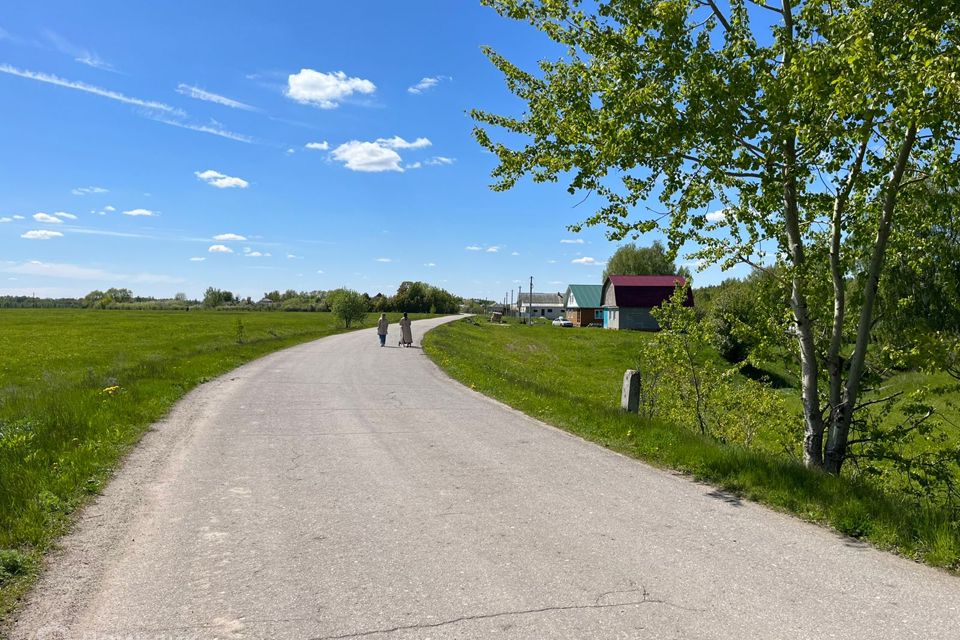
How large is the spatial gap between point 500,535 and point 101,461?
16.7ft

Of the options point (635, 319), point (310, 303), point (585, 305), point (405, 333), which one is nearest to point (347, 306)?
point (405, 333)

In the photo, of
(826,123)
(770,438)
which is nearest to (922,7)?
(826,123)

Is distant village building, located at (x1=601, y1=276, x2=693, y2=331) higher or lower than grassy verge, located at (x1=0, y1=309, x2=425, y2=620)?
higher

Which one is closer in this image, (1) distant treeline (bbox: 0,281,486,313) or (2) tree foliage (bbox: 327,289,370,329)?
(2) tree foliage (bbox: 327,289,370,329)

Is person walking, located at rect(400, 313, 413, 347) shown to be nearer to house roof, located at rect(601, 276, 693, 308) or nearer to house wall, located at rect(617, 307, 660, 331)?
house roof, located at rect(601, 276, 693, 308)

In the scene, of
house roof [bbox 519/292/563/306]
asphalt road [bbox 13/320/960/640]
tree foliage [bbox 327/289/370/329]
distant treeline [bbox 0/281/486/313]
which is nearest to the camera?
asphalt road [bbox 13/320/960/640]

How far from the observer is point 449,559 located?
4473 millimetres

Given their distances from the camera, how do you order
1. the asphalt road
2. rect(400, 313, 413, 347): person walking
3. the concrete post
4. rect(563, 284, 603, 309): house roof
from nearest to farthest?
the asphalt road → the concrete post → rect(400, 313, 413, 347): person walking → rect(563, 284, 603, 309): house roof

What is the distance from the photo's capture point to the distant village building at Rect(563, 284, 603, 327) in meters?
80.7

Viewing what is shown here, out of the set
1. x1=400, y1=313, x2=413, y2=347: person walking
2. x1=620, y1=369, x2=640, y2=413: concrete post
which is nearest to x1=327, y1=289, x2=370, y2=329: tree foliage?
x1=400, y1=313, x2=413, y2=347: person walking

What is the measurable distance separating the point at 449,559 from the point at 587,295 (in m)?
79.6

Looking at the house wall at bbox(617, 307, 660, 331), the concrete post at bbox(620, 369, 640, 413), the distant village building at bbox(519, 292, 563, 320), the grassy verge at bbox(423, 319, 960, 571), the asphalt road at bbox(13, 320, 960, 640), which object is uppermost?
the distant village building at bbox(519, 292, 563, 320)

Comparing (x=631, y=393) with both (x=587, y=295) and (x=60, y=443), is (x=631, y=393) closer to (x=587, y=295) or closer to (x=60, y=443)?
(x=60, y=443)

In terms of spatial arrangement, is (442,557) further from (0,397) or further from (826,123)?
(0,397)
